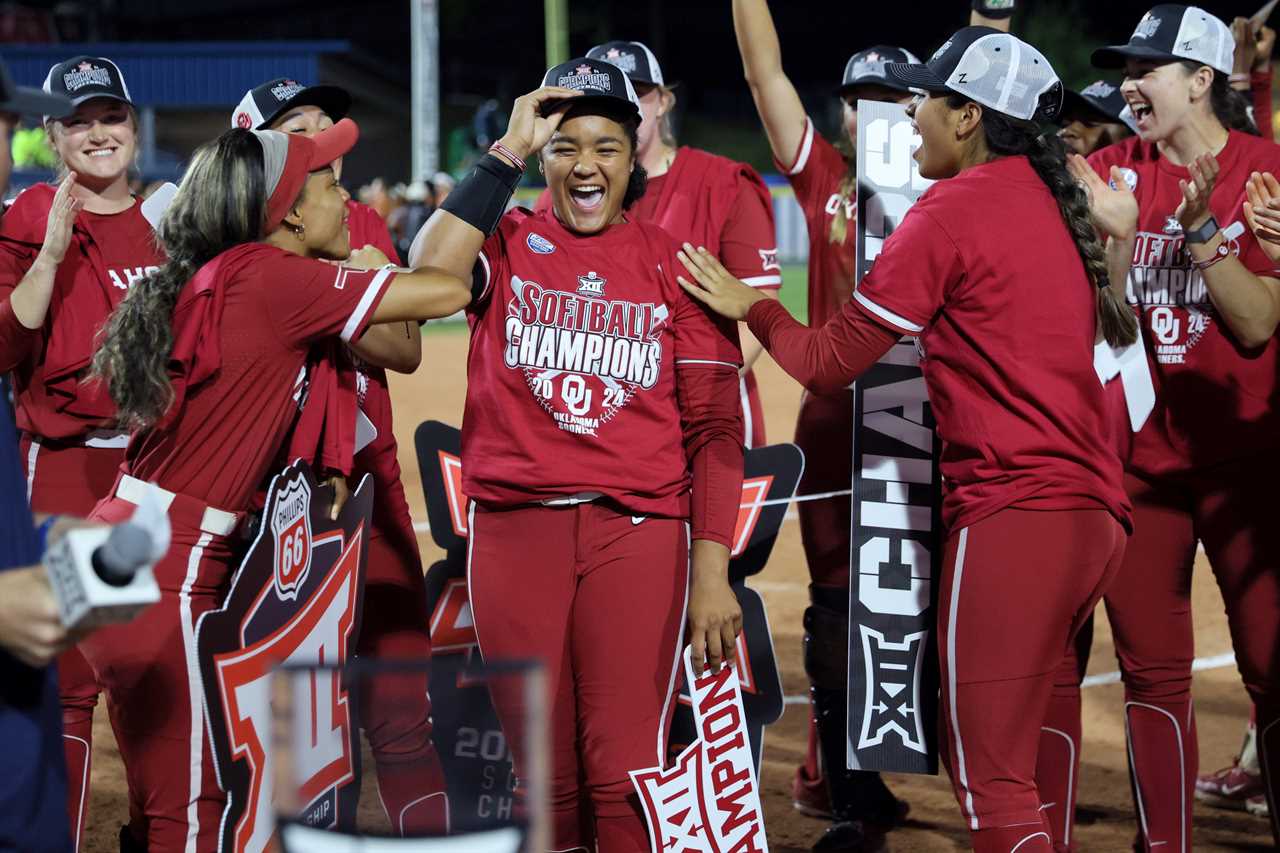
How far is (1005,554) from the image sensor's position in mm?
3379

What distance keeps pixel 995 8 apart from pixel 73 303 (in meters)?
2.90

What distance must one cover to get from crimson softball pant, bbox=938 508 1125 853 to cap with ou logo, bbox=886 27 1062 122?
3.15ft

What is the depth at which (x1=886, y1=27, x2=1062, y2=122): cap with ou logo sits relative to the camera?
11.2 feet

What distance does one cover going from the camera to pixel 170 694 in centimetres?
314

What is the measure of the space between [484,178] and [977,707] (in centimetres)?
169

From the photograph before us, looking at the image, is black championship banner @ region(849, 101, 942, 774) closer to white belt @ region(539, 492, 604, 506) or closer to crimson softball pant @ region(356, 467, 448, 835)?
white belt @ region(539, 492, 604, 506)

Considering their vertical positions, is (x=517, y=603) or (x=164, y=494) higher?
(x=164, y=494)

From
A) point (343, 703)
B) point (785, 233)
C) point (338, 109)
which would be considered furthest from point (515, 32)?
point (343, 703)

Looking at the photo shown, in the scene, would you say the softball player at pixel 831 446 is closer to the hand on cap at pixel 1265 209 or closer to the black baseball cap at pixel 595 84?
the black baseball cap at pixel 595 84

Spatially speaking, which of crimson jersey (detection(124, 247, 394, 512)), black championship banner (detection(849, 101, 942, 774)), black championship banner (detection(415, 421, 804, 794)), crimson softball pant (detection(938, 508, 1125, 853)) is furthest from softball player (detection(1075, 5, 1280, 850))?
crimson jersey (detection(124, 247, 394, 512))

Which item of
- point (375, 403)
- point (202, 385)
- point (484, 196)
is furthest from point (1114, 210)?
point (202, 385)

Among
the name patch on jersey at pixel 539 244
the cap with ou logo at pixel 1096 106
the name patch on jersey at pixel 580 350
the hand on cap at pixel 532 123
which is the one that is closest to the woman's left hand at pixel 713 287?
the name patch on jersey at pixel 580 350

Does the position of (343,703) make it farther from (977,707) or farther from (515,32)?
Answer: (515,32)

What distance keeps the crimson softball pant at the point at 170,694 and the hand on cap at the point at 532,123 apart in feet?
3.71
